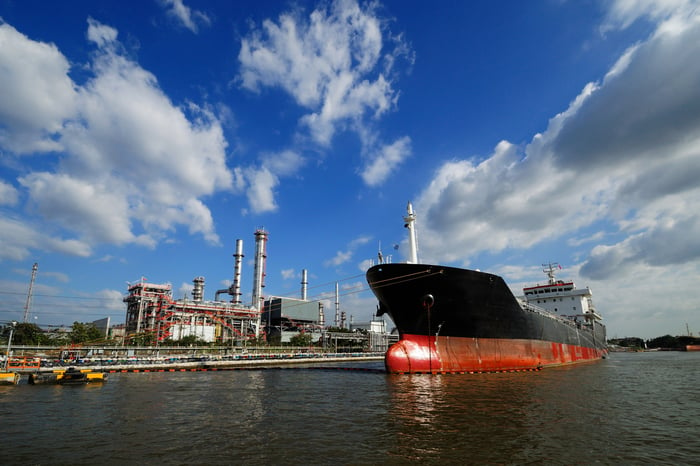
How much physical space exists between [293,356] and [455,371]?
3332 centimetres

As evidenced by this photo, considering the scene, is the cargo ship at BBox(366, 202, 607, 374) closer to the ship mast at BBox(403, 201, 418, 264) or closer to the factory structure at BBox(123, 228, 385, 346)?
the ship mast at BBox(403, 201, 418, 264)

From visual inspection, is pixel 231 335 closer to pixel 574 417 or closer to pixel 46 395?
pixel 46 395

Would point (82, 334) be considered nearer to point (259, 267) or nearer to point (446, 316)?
point (259, 267)

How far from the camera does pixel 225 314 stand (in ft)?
254

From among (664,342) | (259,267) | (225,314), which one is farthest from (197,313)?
(664,342)

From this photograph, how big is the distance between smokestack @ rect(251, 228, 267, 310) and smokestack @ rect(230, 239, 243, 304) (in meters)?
3.53

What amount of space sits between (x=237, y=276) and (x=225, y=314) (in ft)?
37.8

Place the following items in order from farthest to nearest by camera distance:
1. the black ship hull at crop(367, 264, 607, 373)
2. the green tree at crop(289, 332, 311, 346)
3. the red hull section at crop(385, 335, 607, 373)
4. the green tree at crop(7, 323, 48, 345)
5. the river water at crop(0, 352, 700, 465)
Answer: the green tree at crop(289, 332, 311, 346) → the green tree at crop(7, 323, 48, 345) → the red hull section at crop(385, 335, 607, 373) → the black ship hull at crop(367, 264, 607, 373) → the river water at crop(0, 352, 700, 465)

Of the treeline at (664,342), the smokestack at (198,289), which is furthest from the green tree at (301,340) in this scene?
the treeline at (664,342)

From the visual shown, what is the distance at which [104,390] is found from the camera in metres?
20.3

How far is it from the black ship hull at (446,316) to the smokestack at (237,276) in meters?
65.6

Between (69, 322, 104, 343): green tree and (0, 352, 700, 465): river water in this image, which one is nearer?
(0, 352, 700, 465): river water

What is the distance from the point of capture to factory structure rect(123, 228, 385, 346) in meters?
68.4

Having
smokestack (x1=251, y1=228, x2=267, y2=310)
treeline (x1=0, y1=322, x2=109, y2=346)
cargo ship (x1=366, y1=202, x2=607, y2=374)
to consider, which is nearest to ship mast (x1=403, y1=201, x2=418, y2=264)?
cargo ship (x1=366, y1=202, x2=607, y2=374)
